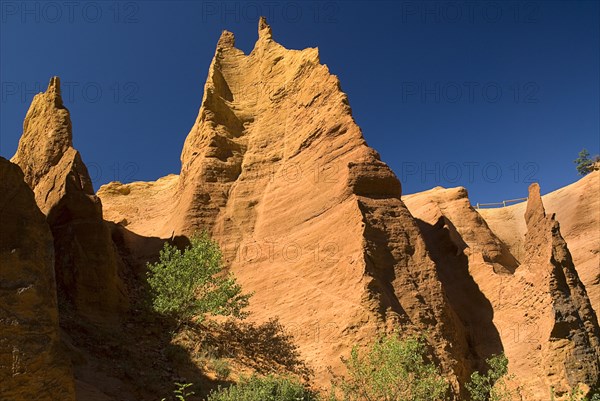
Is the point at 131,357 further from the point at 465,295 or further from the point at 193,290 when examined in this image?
the point at 465,295

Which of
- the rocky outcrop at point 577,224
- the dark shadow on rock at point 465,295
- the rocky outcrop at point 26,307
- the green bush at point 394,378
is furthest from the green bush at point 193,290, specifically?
the rocky outcrop at point 577,224

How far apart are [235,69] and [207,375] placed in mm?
25912

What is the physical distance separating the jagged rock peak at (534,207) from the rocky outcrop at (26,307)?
2113cm

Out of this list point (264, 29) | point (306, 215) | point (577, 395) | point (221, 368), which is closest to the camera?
point (577, 395)

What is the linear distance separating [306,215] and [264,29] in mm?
20330

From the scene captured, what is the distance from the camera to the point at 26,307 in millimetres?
8312

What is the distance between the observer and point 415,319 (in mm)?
18938

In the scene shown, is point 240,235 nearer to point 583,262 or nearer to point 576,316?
point 576,316

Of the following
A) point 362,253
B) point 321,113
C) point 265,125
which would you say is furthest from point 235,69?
point 362,253

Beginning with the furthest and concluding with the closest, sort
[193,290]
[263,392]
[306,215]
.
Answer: [306,215] < [193,290] < [263,392]

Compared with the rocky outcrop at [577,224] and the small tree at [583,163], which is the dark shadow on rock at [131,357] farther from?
the small tree at [583,163]

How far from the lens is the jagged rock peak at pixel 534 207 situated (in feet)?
73.9

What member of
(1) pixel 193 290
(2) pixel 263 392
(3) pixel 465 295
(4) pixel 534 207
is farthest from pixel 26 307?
A: (4) pixel 534 207

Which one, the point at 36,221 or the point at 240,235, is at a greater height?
the point at 240,235
